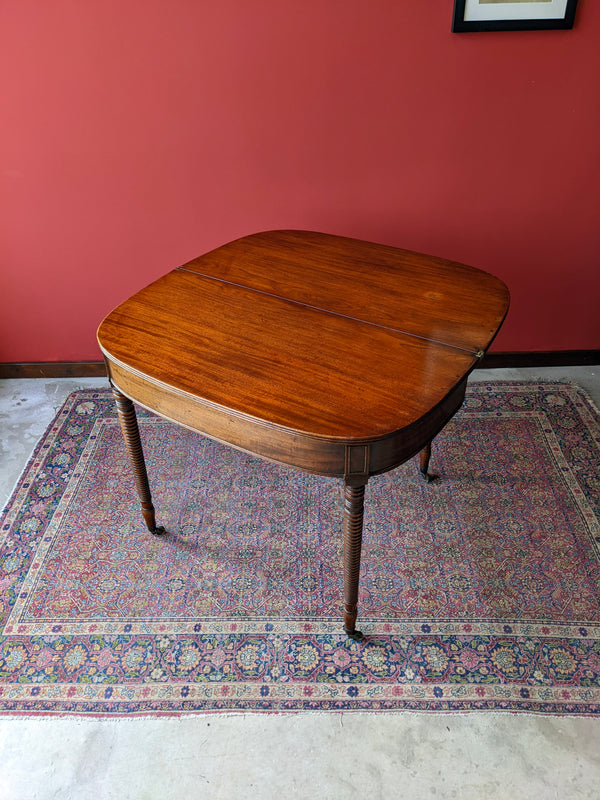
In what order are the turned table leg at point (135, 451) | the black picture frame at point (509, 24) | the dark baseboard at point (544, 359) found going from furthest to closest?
the dark baseboard at point (544, 359), the black picture frame at point (509, 24), the turned table leg at point (135, 451)

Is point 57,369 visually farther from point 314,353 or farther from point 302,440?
point 302,440

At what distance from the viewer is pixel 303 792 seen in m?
1.76

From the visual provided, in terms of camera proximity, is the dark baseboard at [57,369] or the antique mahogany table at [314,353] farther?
the dark baseboard at [57,369]

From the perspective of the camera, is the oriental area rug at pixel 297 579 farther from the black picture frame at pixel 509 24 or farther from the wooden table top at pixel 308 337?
the black picture frame at pixel 509 24

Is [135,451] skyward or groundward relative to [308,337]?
groundward

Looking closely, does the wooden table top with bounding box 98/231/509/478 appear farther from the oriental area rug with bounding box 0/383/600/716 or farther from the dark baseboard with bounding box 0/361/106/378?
the dark baseboard with bounding box 0/361/106/378

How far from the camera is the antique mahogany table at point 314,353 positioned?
1.64 metres

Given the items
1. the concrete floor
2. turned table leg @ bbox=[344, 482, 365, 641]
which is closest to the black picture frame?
turned table leg @ bbox=[344, 482, 365, 641]

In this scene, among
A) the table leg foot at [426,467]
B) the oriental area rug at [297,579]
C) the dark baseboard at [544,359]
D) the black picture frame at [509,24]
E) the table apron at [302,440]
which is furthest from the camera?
the dark baseboard at [544,359]

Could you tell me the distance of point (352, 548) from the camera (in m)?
1.87

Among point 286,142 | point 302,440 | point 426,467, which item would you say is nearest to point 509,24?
point 286,142

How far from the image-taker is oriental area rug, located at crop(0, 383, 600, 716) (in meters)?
1.99

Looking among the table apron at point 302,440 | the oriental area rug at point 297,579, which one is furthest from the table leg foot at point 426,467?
the table apron at point 302,440

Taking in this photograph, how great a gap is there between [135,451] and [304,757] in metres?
1.06
